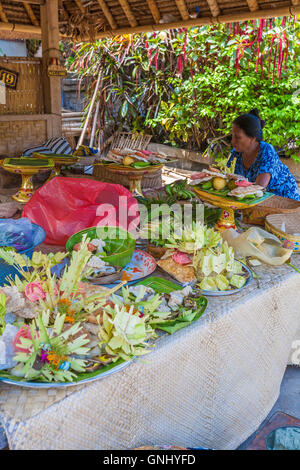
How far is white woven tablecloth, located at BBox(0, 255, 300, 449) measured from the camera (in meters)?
0.92

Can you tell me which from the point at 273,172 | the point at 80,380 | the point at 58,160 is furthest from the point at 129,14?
the point at 80,380

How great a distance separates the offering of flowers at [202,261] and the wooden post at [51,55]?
2.78 meters

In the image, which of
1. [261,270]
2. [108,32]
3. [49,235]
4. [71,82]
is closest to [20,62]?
[108,32]

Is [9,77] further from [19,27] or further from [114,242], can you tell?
[114,242]

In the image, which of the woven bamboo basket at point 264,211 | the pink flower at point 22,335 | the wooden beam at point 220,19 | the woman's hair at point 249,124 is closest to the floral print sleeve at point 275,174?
the woman's hair at point 249,124

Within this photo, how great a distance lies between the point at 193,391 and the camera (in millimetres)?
1283

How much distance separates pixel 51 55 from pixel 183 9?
1203mm

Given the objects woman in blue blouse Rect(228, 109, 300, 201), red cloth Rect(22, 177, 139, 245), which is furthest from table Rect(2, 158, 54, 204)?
woman in blue blouse Rect(228, 109, 300, 201)

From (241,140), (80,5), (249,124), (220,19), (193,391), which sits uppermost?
(80,5)

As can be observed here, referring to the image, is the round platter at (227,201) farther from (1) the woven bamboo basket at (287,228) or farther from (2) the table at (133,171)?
(2) the table at (133,171)

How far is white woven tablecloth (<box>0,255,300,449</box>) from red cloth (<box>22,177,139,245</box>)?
65 centimetres

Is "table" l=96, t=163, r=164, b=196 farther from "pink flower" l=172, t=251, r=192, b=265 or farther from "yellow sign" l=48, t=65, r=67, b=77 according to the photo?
"yellow sign" l=48, t=65, r=67, b=77

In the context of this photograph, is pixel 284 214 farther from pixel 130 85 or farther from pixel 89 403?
pixel 130 85

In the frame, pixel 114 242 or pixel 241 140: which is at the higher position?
pixel 241 140
